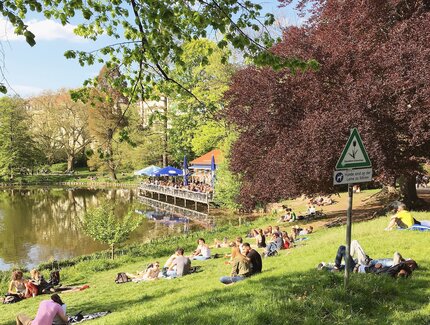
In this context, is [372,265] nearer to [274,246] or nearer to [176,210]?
[274,246]

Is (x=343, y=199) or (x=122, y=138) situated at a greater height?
(x=122, y=138)

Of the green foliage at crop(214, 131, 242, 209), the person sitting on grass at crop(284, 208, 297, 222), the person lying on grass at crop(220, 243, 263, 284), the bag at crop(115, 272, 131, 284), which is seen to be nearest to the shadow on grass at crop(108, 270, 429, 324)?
the person lying on grass at crop(220, 243, 263, 284)

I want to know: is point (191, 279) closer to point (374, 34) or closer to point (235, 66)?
point (374, 34)

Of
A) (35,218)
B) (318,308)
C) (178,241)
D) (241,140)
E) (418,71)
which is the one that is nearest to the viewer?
(318,308)

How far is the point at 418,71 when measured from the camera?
13.5m

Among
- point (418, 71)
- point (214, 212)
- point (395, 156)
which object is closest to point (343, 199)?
point (214, 212)

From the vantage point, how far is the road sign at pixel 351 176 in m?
5.77

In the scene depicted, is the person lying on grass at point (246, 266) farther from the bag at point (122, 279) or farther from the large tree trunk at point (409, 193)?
the large tree trunk at point (409, 193)

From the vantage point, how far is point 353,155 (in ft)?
19.2

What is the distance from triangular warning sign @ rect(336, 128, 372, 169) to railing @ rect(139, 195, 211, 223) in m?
25.8

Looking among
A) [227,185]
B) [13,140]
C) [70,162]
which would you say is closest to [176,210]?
[227,185]

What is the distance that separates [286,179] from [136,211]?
23826 mm

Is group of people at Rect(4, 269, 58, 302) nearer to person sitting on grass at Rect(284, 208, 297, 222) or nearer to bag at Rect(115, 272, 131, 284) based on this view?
bag at Rect(115, 272, 131, 284)

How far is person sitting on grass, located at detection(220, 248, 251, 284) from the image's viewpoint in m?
9.02
